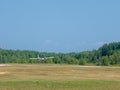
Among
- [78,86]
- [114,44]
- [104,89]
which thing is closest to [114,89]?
[104,89]

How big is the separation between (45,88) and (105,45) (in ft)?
495

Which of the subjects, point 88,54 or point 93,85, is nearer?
point 93,85

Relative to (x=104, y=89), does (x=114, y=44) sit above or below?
above

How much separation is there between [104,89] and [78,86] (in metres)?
3.15

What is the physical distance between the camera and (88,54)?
606 ft

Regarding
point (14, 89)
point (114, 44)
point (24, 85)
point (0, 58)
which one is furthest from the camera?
point (114, 44)

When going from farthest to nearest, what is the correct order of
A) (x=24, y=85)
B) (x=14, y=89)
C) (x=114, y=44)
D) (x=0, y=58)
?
(x=114, y=44) < (x=0, y=58) < (x=24, y=85) < (x=14, y=89)

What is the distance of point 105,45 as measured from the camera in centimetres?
18162

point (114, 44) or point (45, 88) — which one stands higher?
point (114, 44)

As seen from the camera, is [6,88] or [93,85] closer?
[6,88]

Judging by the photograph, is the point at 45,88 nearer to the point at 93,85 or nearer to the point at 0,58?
the point at 93,85

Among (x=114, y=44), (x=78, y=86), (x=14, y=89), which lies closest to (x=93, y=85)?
(x=78, y=86)

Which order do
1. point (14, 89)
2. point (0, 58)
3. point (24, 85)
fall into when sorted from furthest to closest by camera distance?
point (0, 58) < point (24, 85) < point (14, 89)

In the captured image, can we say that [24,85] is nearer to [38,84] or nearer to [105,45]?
[38,84]
